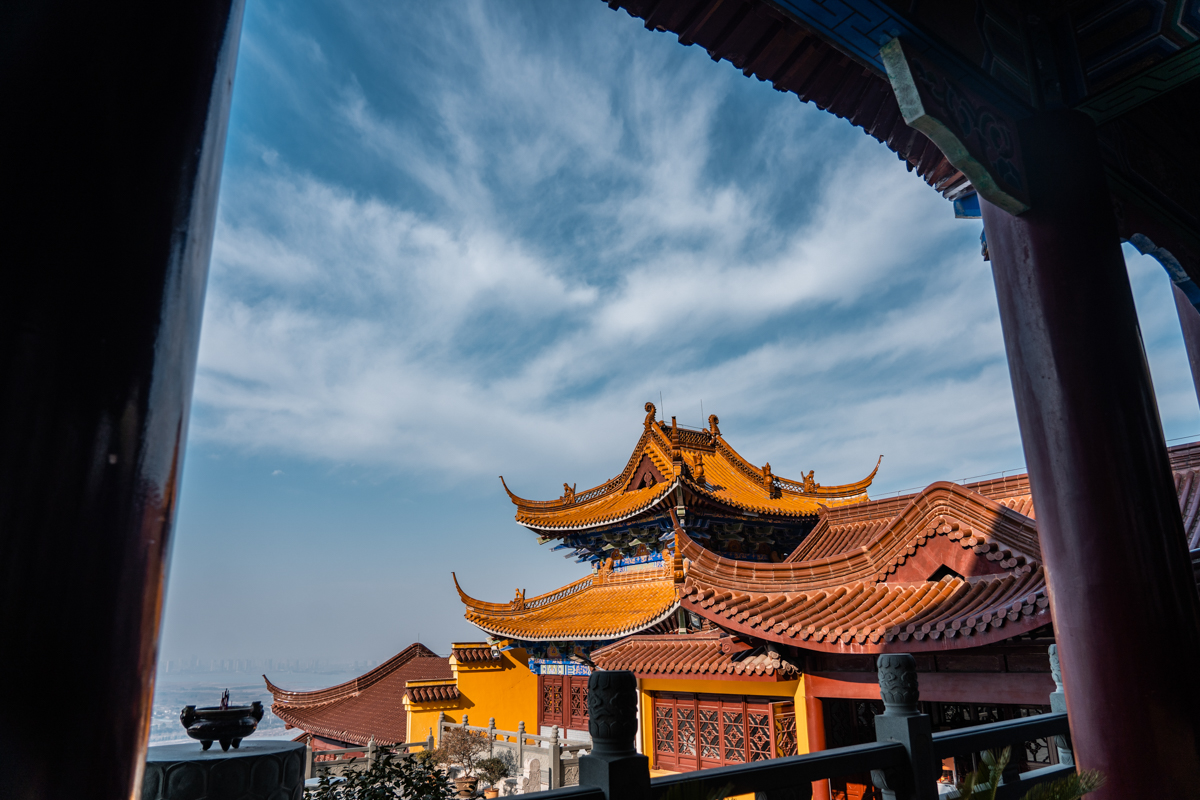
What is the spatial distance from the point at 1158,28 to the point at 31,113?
367 centimetres

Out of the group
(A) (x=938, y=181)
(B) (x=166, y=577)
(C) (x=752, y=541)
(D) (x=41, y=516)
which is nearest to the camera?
(D) (x=41, y=516)

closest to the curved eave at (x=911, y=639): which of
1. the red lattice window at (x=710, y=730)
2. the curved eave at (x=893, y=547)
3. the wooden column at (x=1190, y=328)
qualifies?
the curved eave at (x=893, y=547)

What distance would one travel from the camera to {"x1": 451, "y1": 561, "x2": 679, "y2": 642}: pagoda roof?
41.0 feet

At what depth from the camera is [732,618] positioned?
22.5ft

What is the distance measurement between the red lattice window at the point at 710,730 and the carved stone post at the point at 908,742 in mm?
4987

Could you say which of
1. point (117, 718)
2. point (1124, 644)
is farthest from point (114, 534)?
point (1124, 644)

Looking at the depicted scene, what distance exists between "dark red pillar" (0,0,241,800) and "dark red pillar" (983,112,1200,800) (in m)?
2.74

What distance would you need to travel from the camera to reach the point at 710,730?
8.52 meters

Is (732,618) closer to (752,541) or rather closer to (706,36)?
(706,36)

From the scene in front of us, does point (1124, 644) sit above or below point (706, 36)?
below

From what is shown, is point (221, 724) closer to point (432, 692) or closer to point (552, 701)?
point (552, 701)

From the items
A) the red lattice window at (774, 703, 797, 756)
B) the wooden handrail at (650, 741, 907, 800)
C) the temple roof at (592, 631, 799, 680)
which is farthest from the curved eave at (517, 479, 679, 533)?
the wooden handrail at (650, 741, 907, 800)

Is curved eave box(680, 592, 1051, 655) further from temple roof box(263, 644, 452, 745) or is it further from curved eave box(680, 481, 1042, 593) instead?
temple roof box(263, 644, 452, 745)

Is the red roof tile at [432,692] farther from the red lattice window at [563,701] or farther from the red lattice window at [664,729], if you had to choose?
the red lattice window at [664,729]
